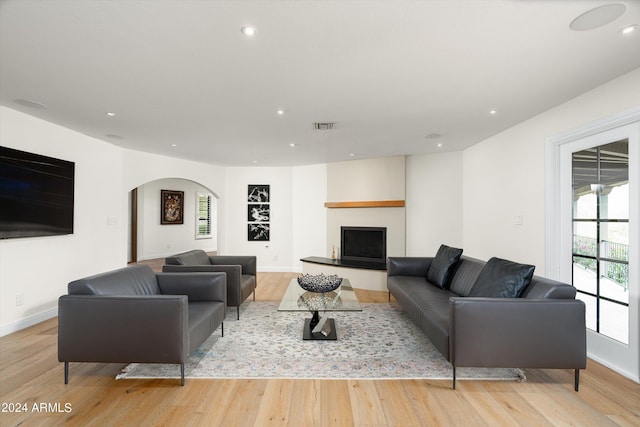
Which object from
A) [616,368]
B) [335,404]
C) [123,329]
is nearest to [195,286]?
[123,329]

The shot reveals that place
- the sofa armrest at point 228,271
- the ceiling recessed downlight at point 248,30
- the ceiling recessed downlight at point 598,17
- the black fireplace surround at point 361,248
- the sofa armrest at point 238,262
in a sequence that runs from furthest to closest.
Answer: the black fireplace surround at point 361,248 < the sofa armrest at point 238,262 < the sofa armrest at point 228,271 < the ceiling recessed downlight at point 248,30 < the ceiling recessed downlight at point 598,17

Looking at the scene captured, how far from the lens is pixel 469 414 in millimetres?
1964

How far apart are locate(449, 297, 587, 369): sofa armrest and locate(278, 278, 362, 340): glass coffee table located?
40.6 inches

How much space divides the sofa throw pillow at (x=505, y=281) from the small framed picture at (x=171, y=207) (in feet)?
27.9

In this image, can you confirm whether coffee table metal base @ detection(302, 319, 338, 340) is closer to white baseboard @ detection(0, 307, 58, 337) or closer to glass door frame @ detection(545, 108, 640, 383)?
glass door frame @ detection(545, 108, 640, 383)

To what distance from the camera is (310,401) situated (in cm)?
210

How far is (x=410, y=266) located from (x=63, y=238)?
4563mm

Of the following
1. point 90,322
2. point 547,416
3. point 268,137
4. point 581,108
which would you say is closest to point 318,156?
point 268,137

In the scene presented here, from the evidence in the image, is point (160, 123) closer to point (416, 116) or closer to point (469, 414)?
point (416, 116)

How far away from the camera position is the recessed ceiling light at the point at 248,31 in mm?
1792

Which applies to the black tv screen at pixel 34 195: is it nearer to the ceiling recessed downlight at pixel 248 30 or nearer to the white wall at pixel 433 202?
the ceiling recessed downlight at pixel 248 30

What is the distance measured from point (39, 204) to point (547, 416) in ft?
16.7

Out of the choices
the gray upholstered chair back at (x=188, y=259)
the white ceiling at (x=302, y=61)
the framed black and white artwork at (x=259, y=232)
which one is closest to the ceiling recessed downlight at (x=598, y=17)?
the white ceiling at (x=302, y=61)

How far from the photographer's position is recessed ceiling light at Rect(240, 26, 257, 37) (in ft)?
5.88
